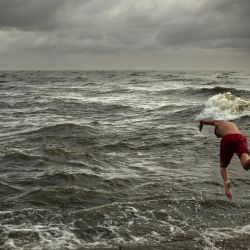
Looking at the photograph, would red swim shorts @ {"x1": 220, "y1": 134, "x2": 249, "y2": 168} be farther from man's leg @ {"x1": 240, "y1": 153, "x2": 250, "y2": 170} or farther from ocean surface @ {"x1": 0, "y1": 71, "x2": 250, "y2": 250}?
ocean surface @ {"x1": 0, "y1": 71, "x2": 250, "y2": 250}

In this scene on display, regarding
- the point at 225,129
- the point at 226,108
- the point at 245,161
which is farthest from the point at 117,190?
the point at 226,108

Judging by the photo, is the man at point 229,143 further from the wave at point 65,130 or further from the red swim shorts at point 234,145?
the wave at point 65,130

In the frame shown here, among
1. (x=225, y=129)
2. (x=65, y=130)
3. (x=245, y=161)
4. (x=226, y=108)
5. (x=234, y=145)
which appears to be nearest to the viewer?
(x=245, y=161)

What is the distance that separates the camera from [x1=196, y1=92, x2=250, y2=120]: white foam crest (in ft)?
75.6

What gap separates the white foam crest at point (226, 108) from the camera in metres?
23.0

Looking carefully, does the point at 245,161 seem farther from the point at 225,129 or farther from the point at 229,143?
the point at 225,129

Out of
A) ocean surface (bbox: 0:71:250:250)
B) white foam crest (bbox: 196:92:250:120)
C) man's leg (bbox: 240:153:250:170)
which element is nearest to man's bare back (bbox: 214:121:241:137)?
man's leg (bbox: 240:153:250:170)

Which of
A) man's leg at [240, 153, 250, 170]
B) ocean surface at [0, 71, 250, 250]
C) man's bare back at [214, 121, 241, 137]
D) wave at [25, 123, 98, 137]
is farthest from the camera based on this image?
wave at [25, 123, 98, 137]

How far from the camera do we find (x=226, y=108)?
24.7 metres

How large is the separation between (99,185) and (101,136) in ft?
21.3

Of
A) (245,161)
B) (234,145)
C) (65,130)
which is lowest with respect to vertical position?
(65,130)

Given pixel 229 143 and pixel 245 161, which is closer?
pixel 245 161

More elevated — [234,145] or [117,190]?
[234,145]

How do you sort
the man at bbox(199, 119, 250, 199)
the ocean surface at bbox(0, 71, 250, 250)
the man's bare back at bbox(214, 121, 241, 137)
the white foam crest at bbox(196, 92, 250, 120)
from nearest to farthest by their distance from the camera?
the man at bbox(199, 119, 250, 199) → the ocean surface at bbox(0, 71, 250, 250) → the man's bare back at bbox(214, 121, 241, 137) → the white foam crest at bbox(196, 92, 250, 120)
